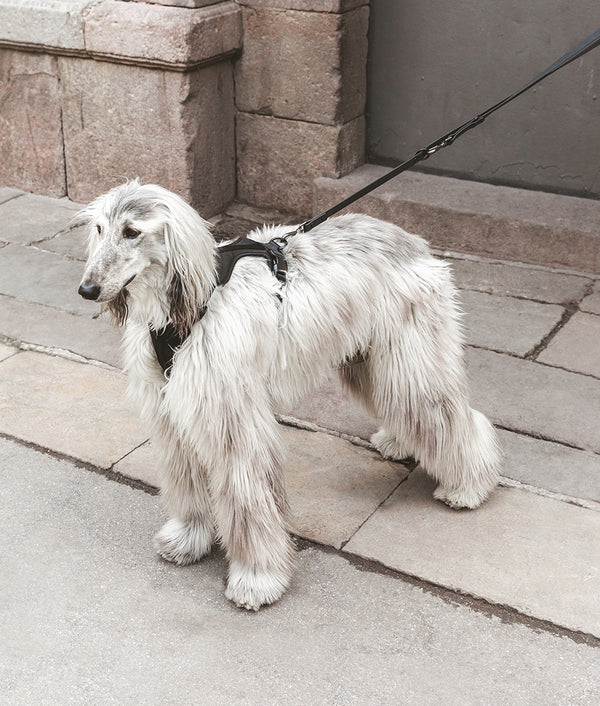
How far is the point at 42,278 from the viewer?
5.40m

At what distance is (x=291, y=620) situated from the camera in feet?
9.62

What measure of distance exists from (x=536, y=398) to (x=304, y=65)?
266 centimetres

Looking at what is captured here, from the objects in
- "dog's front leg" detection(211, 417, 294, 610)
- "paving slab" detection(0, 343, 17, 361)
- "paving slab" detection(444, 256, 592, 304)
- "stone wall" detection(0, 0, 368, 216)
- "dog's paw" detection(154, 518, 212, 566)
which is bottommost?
"paving slab" detection(0, 343, 17, 361)

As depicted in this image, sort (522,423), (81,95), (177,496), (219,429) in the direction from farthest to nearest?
(81,95) < (522,423) < (177,496) < (219,429)

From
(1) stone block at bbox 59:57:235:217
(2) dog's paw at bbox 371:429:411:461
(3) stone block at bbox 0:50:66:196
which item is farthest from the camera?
(3) stone block at bbox 0:50:66:196

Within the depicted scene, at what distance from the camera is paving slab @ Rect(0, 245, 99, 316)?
5.12 metres

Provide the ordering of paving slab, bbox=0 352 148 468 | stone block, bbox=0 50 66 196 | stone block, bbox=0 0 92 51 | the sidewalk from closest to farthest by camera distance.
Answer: the sidewalk
paving slab, bbox=0 352 148 468
stone block, bbox=0 0 92 51
stone block, bbox=0 50 66 196

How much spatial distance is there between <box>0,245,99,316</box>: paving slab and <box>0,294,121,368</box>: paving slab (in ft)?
0.30

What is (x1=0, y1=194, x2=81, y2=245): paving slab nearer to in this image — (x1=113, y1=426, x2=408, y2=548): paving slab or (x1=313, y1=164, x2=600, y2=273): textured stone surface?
(x1=313, y1=164, x2=600, y2=273): textured stone surface

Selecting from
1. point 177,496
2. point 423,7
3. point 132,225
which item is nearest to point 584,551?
point 177,496

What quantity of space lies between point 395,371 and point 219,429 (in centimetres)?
69

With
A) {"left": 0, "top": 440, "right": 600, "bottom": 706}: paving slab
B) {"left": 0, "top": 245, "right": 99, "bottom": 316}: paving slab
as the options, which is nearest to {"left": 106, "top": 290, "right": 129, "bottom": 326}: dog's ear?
{"left": 0, "top": 440, "right": 600, "bottom": 706}: paving slab

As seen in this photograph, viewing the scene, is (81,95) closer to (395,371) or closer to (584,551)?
(395,371)

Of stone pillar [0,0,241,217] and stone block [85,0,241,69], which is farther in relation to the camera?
stone pillar [0,0,241,217]
